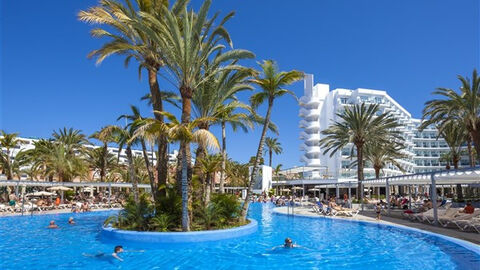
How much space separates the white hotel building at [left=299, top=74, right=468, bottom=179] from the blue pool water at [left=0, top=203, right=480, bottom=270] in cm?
5792

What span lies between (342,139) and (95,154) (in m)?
28.7

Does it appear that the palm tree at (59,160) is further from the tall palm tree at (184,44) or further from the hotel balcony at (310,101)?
the hotel balcony at (310,101)

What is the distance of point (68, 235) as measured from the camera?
16.3 meters

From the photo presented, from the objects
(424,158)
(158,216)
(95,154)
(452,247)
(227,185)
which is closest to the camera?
(452,247)

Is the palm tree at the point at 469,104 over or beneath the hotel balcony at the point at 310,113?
beneath

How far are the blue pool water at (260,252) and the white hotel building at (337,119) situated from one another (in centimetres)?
5792

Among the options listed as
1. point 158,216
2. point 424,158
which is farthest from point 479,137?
point 424,158

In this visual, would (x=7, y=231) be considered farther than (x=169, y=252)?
Yes

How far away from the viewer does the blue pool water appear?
10547 millimetres

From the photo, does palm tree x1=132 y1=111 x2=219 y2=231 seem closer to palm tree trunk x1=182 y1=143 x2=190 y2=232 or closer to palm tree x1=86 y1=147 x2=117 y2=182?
palm tree trunk x1=182 y1=143 x2=190 y2=232

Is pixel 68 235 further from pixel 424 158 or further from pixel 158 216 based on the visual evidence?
pixel 424 158

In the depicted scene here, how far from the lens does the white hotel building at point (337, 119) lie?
76700 millimetres

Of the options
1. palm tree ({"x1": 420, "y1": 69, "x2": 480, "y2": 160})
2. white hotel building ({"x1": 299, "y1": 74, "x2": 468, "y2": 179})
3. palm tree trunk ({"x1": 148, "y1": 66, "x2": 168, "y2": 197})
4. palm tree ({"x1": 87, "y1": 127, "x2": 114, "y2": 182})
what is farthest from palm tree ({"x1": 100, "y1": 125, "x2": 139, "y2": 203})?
white hotel building ({"x1": 299, "y1": 74, "x2": 468, "y2": 179})

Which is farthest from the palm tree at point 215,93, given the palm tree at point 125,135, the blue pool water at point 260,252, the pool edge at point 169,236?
the blue pool water at point 260,252
